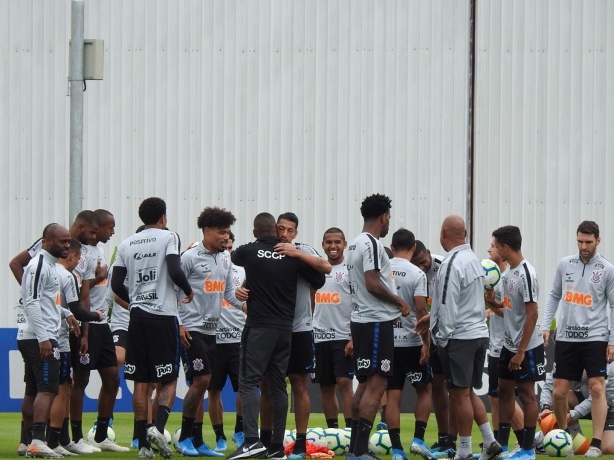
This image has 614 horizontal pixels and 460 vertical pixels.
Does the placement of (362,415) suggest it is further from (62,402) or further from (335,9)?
(335,9)

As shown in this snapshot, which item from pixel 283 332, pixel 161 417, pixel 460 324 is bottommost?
pixel 161 417

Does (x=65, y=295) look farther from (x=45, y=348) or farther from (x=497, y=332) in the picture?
(x=497, y=332)

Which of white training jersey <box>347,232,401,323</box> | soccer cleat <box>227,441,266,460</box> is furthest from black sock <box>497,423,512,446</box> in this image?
soccer cleat <box>227,441,266,460</box>

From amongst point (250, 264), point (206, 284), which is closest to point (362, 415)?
point (250, 264)

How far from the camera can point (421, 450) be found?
41.3ft

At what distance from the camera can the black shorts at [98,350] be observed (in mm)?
13266

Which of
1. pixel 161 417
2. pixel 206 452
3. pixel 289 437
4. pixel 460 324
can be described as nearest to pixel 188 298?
pixel 161 417

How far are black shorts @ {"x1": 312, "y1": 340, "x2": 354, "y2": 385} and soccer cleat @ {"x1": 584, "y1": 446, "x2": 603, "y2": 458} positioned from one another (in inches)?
107

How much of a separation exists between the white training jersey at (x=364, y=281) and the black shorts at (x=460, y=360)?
1.97 feet

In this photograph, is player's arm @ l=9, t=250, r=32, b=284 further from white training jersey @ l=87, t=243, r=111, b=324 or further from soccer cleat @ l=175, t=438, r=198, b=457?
soccer cleat @ l=175, t=438, r=198, b=457

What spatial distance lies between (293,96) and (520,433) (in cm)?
1087

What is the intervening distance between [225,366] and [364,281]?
2907 mm

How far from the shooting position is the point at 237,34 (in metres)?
22.3

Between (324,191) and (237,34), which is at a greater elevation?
(237,34)
